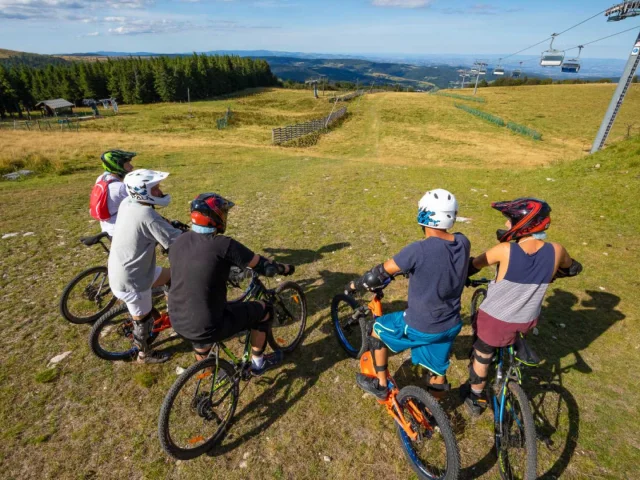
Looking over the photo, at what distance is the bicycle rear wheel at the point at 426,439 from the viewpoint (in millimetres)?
3287

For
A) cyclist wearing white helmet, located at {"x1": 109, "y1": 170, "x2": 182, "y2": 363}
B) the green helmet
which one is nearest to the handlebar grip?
cyclist wearing white helmet, located at {"x1": 109, "y1": 170, "x2": 182, "y2": 363}

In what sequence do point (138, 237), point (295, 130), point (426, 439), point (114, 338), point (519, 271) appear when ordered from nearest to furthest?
point (519, 271), point (426, 439), point (138, 237), point (114, 338), point (295, 130)

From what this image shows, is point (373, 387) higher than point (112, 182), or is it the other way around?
point (112, 182)

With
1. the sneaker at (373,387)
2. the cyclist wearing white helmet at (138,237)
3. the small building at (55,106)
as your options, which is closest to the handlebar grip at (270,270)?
the cyclist wearing white helmet at (138,237)

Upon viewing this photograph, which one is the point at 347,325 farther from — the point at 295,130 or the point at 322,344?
the point at 295,130

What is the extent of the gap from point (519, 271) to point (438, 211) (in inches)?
43.9

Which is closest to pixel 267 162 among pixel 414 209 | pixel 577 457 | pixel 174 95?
pixel 414 209

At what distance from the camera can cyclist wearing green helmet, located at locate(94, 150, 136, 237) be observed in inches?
232

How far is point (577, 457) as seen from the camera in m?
3.96

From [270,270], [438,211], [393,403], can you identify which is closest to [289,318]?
[270,270]

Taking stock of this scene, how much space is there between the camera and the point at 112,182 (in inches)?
233

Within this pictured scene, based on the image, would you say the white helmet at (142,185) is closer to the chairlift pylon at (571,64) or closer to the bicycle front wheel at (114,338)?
the bicycle front wheel at (114,338)

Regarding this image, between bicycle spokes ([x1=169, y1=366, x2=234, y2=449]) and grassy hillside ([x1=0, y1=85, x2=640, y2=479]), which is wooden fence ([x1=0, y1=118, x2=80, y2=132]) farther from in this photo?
bicycle spokes ([x1=169, y1=366, x2=234, y2=449])

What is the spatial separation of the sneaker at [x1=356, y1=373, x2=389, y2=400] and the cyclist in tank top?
1.33 meters
